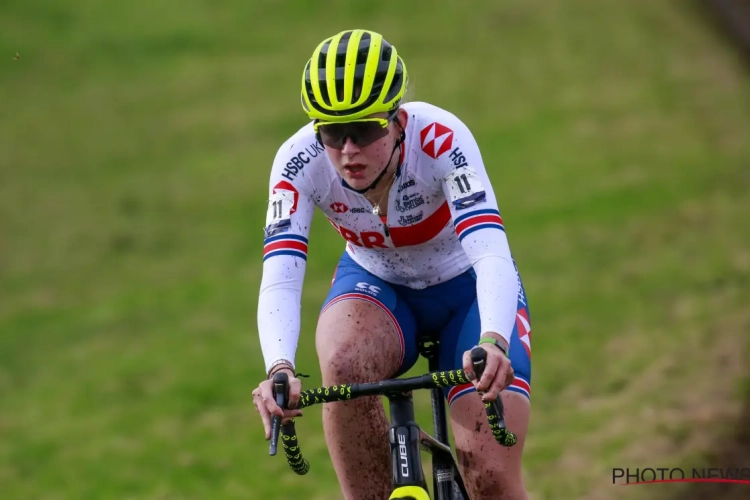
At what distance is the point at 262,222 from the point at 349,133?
45.2ft

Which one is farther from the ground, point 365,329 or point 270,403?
point 365,329

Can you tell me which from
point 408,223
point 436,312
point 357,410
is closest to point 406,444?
point 357,410

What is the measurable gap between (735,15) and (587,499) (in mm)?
19935

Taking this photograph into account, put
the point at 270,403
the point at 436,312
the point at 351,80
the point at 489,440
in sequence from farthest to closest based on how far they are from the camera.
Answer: the point at 436,312, the point at 489,440, the point at 351,80, the point at 270,403

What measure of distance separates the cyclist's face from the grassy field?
4552 mm

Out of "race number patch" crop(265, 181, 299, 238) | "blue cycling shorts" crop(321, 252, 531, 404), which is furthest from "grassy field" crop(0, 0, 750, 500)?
"race number patch" crop(265, 181, 299, 238)

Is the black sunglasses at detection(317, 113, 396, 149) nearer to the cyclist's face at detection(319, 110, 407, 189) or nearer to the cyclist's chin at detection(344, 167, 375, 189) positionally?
the cyclist's face at detection(319, 110, 407, 189)

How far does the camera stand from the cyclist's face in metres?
4.93

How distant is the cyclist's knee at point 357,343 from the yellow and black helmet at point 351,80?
992 millimetres

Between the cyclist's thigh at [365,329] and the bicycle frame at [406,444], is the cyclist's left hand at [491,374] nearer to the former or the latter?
the bicycle frame at [406,444]

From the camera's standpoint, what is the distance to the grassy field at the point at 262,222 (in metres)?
10.8

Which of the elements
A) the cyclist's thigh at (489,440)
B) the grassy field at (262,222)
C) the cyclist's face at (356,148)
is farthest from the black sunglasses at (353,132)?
the grassy field at (262,222)

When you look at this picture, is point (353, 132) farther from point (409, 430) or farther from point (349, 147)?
point (409, 430)

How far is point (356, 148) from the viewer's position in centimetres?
494
